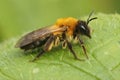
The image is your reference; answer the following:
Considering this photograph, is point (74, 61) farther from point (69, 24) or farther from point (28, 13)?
point (28, 13)

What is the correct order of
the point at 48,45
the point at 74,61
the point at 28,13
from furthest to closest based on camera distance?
the point at 28,13, the point at 48,45, the point at 74,61

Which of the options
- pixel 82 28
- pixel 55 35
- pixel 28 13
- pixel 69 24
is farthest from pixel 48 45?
pixel 28 13

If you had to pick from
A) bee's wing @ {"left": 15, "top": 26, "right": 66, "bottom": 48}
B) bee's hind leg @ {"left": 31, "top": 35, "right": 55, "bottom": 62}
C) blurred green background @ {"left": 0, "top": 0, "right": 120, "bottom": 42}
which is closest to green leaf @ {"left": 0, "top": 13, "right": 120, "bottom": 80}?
bee's hind leg @ {"left": 31, "top": 35, "right": 55, "bottom": 62}

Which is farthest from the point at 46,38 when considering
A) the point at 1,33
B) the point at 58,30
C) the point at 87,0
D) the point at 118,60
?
the point at 87,0

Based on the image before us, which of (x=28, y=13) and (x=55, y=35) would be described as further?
(x=28, y=13)

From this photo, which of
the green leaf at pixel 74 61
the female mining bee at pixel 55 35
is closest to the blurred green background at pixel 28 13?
the green leaf at pixel 74 61

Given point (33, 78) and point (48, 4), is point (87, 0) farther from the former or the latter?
point (33, 78)
